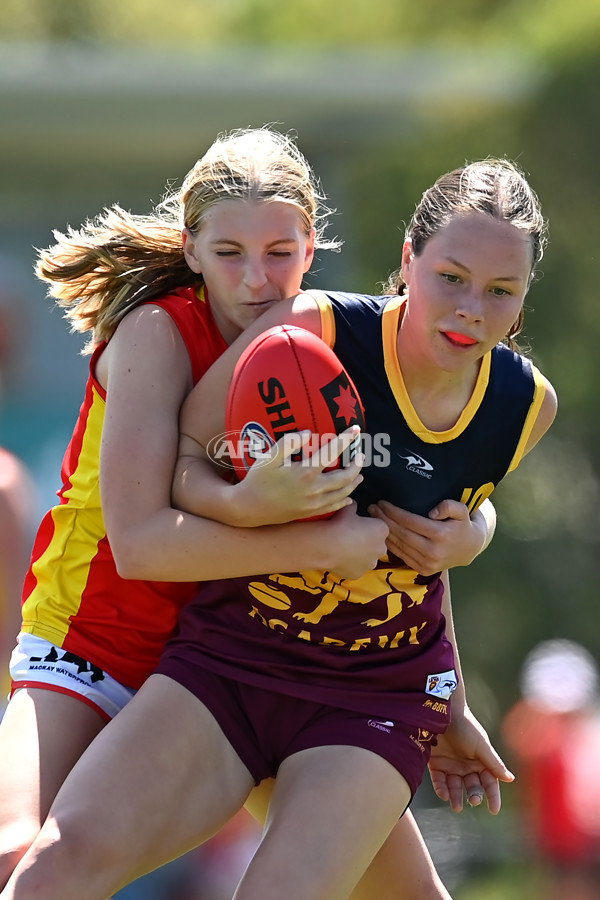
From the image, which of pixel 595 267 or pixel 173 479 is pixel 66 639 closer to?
pixel 173 479

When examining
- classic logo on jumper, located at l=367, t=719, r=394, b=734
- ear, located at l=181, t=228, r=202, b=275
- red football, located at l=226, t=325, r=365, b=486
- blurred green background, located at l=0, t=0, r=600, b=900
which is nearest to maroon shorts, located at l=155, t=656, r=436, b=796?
classic logo on jumper, located at l=367, t=719, r=394, b=734

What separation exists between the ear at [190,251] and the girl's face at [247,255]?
0.03m

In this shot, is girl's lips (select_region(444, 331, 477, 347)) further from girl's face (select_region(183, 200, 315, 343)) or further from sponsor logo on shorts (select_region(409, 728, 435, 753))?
sponsor logo on shorts (select_region(409, 728, 435, 753))

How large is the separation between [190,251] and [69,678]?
42.8 inches

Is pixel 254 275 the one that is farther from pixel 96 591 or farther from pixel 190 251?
pixel 96 591

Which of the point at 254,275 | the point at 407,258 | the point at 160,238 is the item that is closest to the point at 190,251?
the point at 160,238

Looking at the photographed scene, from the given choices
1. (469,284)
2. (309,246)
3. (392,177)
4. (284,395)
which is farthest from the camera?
(392,177)

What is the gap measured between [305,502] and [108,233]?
1.00 meters

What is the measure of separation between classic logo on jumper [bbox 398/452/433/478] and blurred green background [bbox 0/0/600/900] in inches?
274

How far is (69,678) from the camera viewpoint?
3.16m

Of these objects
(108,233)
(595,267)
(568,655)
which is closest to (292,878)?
(108,233)

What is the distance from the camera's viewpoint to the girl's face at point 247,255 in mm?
3131

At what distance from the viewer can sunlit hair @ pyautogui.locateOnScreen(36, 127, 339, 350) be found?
3.20 metres

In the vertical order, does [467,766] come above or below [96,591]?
below
